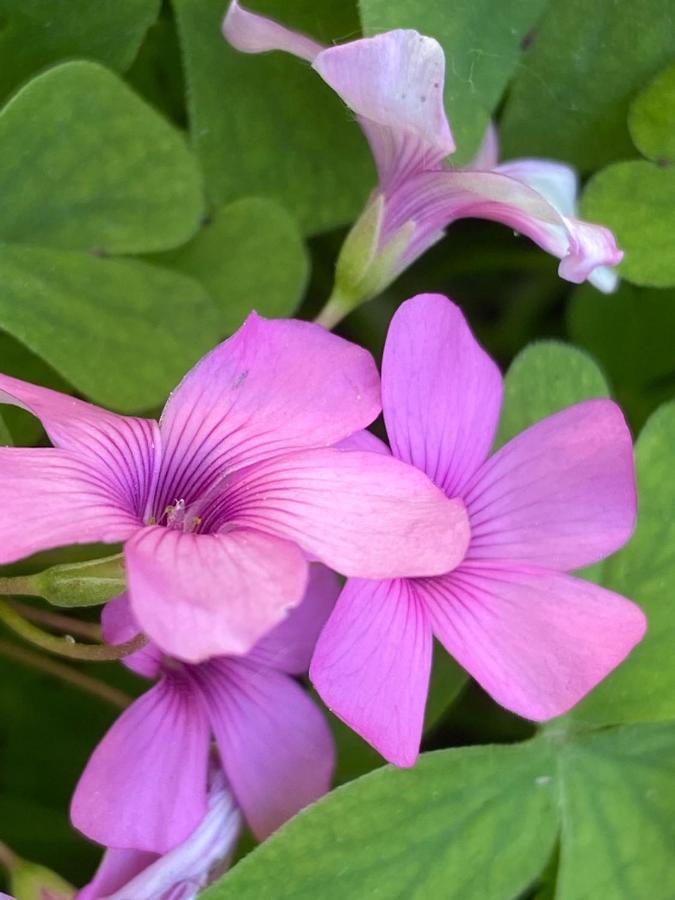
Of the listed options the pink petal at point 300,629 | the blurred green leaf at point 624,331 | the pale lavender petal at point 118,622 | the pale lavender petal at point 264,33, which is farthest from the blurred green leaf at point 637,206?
the pale lavender petal at point 118,622

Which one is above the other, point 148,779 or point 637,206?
point 637,206

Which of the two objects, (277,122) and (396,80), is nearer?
(396,80)

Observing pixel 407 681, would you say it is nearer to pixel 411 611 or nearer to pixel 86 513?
pixel 411 611

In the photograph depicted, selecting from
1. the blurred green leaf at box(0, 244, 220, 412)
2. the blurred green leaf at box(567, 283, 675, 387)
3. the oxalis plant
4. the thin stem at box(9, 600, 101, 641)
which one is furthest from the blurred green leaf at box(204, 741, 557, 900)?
the blurred green leaf at box(567, 283, 675, 387)

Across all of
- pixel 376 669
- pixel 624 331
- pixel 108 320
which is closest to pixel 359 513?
pixel 376 669

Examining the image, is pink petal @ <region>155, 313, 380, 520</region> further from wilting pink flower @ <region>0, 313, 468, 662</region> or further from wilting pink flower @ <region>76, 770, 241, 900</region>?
wilting pink flower @ <region>76, 770, 241, 900</region>

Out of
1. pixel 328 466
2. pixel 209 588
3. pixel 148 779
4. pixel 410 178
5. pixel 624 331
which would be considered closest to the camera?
pixel 209 588

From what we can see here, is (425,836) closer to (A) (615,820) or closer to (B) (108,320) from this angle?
(A) (615,820)
